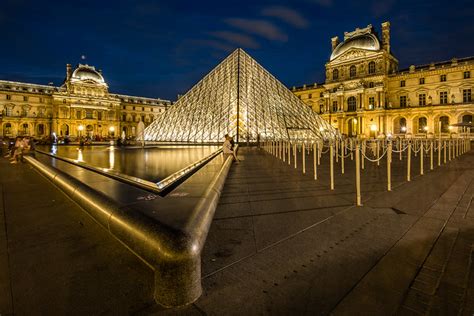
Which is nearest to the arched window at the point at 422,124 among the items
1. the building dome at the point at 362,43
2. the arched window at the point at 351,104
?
the arched window at the point at 351,104

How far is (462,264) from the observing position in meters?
1.73

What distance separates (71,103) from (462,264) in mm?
58514

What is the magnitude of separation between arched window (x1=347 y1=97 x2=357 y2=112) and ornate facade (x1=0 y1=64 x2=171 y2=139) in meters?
40.2

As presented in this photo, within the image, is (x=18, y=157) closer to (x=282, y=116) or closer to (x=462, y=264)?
(x=462, y=264)

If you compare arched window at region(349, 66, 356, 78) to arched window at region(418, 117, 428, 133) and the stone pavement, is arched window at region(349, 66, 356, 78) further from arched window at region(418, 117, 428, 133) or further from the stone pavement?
the stone pavement

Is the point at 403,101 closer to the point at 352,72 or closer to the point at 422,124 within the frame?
the point at 422,124

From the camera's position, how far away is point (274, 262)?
1.77m

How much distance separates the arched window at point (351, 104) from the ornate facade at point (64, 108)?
132 ft

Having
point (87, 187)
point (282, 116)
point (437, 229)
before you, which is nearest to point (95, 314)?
point (87, 187)

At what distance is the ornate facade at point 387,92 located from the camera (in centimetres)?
3256

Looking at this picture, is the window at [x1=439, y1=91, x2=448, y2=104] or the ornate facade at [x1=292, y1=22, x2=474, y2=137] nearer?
the ornate facade at [x1=292, y1=22, x2=474, y2=137]

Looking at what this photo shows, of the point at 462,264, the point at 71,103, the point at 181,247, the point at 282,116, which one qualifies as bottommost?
the point at 462,264

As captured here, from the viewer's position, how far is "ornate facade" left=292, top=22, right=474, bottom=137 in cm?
3256

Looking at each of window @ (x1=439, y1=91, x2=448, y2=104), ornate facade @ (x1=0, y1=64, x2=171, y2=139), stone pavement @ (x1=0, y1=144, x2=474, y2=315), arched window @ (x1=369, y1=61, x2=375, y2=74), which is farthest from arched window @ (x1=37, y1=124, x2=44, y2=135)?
window @ (x1=439, y1=91, x2=448, y2=104)
